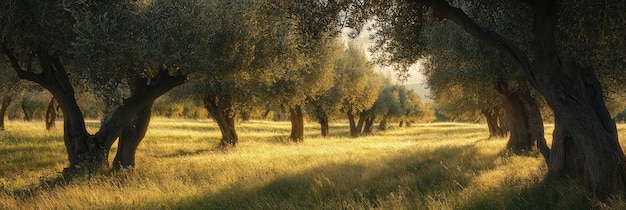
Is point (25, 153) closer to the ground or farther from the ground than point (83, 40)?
closer to the ground

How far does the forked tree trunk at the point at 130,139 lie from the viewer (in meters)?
14.4

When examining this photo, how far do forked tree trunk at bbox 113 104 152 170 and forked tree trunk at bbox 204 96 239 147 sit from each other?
1142cm

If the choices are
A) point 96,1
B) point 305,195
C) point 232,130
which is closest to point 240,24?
point 96,1

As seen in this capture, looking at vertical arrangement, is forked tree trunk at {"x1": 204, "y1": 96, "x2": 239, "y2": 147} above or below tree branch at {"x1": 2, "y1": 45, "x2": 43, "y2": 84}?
below

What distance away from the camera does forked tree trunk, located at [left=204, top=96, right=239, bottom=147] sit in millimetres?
27125

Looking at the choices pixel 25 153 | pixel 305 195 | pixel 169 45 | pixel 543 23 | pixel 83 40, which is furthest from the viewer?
pixel 25 153

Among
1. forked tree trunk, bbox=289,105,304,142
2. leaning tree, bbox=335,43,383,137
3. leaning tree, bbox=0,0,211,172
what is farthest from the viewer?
leaning tree, bbox=335,43,383,137

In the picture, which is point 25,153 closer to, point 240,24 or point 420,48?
point 240,24

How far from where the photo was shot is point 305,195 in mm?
8922

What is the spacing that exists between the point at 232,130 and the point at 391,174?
19.0 metres

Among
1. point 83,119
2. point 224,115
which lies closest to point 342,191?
point 83,119

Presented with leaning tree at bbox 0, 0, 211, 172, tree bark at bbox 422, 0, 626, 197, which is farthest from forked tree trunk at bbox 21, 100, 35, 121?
tree bark at bbox 422, 0, 626, 197

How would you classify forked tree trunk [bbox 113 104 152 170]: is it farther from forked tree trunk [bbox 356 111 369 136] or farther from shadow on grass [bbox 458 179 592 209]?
forked tree trunk [bbox 356 111 369 136]

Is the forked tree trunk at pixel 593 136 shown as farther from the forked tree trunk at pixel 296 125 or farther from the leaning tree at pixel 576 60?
the forked tree trunk at pixel 296 125
